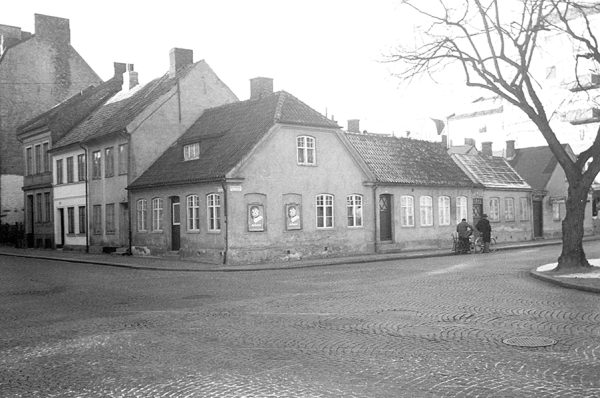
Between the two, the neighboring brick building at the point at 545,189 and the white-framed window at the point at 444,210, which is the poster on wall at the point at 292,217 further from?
the neighboring brick building at the point at 545,189

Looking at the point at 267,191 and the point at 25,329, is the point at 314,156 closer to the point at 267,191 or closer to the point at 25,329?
the point at 267,191

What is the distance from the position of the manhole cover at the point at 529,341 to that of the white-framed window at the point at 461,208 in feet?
94.1

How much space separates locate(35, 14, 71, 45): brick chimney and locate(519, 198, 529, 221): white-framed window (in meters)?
33.4

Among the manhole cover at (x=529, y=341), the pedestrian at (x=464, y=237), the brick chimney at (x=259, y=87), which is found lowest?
the manhole cover at (x=529, y=341)

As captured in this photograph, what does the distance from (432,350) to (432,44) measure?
13772 millimetres

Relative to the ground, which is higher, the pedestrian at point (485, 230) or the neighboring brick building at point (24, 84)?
the neighboring brick building at point (24, 84)

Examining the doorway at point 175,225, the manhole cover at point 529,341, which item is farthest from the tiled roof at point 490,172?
the manhole cover at point 529,341

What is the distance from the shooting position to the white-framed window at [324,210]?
29.8 meters

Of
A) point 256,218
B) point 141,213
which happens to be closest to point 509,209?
point 256,218

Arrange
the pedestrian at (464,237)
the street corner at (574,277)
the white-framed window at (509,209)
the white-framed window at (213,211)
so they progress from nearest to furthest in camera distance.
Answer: the street corner at (574,277)
the white-framed window at (213,211)
the pedestrian at (464,237)
the white-framed window at (509,209)

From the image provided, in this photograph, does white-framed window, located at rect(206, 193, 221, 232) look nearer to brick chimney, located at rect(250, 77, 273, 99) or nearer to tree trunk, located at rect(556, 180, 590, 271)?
brick chimney, located at rect(250, 77, 273, 99)

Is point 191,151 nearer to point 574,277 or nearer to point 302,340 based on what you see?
point 574,277

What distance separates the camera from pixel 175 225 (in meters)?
30.2

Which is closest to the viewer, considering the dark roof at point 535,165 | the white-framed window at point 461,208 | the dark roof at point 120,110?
the dark roof at point 120,110
